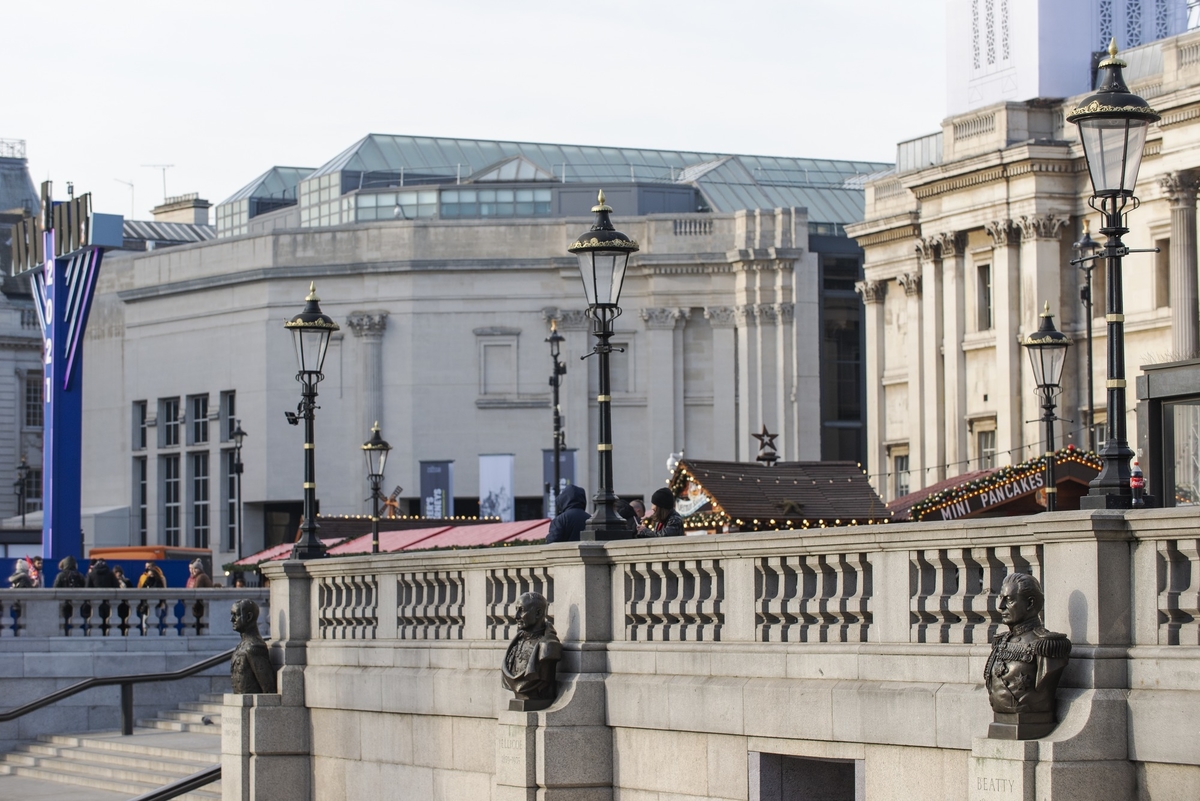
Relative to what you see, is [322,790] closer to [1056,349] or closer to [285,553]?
[1056,349]

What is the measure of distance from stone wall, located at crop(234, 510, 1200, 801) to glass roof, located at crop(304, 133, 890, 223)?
6442 cm

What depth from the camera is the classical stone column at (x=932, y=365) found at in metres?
60.3

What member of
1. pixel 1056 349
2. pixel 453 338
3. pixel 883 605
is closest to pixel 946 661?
pixel 883 605

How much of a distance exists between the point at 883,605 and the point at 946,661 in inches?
29.0

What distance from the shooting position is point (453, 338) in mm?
76812

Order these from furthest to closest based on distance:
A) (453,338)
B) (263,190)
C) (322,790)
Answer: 1. (263,190)
2. (453,338)
3. (322,790)

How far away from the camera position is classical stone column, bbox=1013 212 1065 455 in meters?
55.7

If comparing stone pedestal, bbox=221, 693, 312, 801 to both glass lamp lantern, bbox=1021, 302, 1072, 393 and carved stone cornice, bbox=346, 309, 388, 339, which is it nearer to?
glass lamp lantern, bbox=1021, 302, 1072, 393

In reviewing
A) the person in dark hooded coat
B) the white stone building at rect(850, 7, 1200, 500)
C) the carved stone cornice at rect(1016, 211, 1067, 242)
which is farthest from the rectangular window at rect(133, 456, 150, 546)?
the person in dark hooded coat

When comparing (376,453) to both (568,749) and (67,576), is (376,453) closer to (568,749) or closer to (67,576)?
(67,576)

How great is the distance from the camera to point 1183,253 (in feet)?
166

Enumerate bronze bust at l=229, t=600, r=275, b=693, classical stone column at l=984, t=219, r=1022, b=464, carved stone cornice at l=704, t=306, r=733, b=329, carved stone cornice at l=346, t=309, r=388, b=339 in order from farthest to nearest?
carved stone cornice at l=346, t=309, r=388, b=339
carved stone cornice at l=704, t=306, r=733, b=329
classical stone column at l=984, t=219, r=1022, b=464
bronze bust at l=229, t=600, r=275, b=693

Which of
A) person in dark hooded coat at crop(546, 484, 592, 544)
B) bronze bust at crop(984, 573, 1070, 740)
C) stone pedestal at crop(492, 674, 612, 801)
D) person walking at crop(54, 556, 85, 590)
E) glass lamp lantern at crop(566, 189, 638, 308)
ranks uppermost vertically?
glass lamp lantern at crop(566, 189, 638, 308)

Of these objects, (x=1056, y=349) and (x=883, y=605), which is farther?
(x=1056, y=349)
